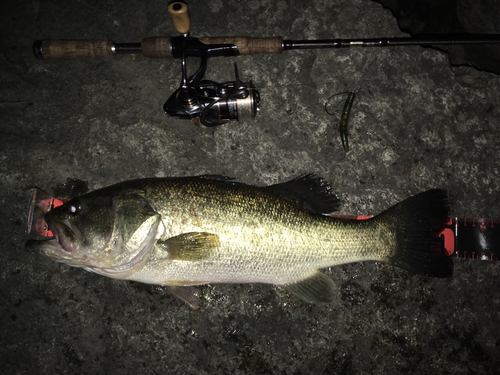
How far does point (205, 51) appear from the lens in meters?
2.35

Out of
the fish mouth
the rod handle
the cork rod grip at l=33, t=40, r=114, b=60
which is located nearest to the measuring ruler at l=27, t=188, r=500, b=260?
the fish mouth

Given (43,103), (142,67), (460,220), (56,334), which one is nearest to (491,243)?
(460,220)

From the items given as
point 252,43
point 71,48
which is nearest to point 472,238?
point 252,43

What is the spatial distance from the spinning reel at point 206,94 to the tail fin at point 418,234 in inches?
53.5

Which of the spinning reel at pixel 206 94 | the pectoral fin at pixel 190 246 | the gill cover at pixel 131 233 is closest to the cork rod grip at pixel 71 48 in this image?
the spinning reel at pixel 206 94

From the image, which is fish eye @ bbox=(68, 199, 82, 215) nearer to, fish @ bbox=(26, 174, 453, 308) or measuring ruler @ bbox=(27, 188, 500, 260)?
fish @ bbox=(26, 174, 453, 308)

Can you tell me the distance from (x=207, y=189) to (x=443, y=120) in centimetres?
227

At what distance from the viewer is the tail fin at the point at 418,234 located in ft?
7.59

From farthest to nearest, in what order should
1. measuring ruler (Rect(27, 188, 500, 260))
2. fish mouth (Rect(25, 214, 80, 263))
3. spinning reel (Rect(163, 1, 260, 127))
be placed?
measuring ruler (Rect(27, 188, 500, 260)), spinning reel (Rect(163, 1, 260, 127)), fish mouth (Rect(25, 214, 80, 263))

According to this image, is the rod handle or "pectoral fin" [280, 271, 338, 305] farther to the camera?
"pectoral fin" [280, 271, 338, 305]

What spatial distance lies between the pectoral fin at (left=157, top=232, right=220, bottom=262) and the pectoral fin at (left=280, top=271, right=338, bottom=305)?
760mm

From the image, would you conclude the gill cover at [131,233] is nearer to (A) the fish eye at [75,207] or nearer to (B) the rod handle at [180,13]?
(A) the fish eye at [75,207]

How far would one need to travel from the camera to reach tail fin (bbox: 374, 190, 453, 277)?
2.31 m

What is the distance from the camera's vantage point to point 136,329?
102 inches
